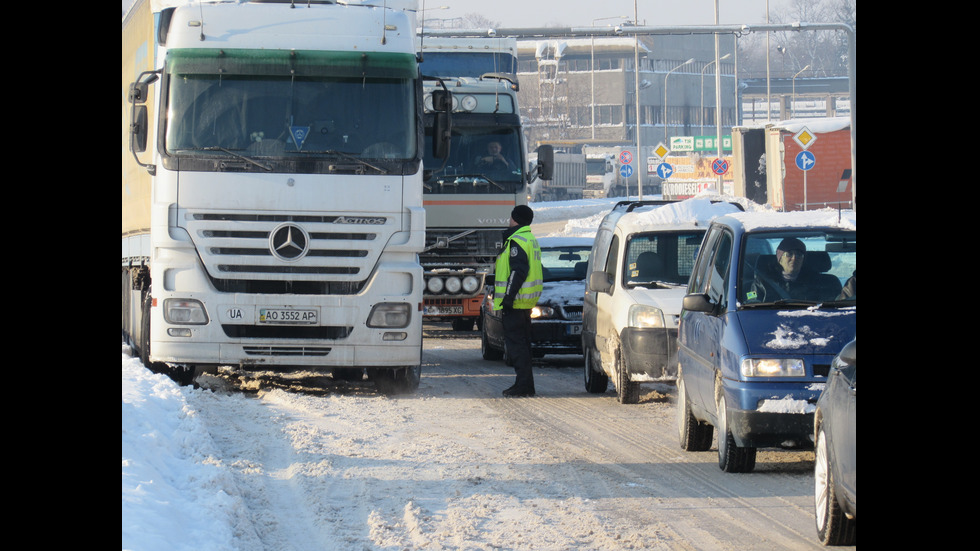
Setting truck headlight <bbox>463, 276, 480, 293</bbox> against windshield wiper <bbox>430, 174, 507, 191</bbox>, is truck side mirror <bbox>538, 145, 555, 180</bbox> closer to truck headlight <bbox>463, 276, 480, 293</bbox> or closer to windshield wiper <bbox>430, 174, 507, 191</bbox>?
windshield wiper <bbox>430, 174, 507, 191</bbox>

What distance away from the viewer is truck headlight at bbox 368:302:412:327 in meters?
12.5

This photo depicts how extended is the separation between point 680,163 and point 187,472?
59.1 metres

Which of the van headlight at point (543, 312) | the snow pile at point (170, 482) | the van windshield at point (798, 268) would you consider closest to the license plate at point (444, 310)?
the van headlight at point (543, 312)

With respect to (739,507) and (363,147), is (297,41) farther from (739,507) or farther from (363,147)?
(739,507)

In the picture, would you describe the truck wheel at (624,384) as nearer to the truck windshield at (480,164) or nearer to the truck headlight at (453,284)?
the truck headlight at (453,284)

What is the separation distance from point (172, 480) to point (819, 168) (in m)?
38.1

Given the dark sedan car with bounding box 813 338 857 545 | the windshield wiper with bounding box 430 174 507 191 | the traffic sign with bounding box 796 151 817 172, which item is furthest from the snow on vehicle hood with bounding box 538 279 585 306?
the traffic sign with bounding box 796 151 817 172

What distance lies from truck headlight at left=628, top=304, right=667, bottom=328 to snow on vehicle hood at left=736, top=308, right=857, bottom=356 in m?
3.13

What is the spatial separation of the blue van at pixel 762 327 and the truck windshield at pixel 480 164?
30.2 feet

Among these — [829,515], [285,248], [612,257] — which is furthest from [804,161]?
[829,515]

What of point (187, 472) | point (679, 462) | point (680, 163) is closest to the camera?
point (187, 472)
